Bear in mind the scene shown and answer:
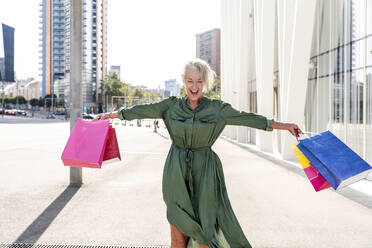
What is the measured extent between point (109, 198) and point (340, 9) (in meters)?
10.3

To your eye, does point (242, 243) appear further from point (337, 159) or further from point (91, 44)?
point (91, 44)

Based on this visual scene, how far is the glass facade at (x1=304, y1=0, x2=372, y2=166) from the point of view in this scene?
9.51 meters

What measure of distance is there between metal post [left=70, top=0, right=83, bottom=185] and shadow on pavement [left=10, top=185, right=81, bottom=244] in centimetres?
60

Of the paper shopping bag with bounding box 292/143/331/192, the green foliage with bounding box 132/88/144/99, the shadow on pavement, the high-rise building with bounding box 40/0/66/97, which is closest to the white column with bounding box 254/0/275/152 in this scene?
the shadow on pavement

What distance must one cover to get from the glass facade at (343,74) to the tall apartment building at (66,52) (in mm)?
95040

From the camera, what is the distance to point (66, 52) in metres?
102

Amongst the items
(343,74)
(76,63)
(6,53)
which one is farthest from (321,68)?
(6,53)

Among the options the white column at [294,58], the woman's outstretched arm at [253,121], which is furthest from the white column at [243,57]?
the woman's outstretched arm at [253,121]

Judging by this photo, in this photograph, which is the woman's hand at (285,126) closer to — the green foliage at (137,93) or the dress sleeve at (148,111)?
the dress sleeve at (148,111)

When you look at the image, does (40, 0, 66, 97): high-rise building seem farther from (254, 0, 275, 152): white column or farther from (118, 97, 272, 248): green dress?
(118, 97, 272, 248): green dress

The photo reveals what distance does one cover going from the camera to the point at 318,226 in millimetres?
4422

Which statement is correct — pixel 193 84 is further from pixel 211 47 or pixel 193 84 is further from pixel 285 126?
pixel 211 47

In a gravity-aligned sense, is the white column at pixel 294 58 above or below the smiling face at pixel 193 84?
above

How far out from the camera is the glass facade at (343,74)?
31.2 feet
